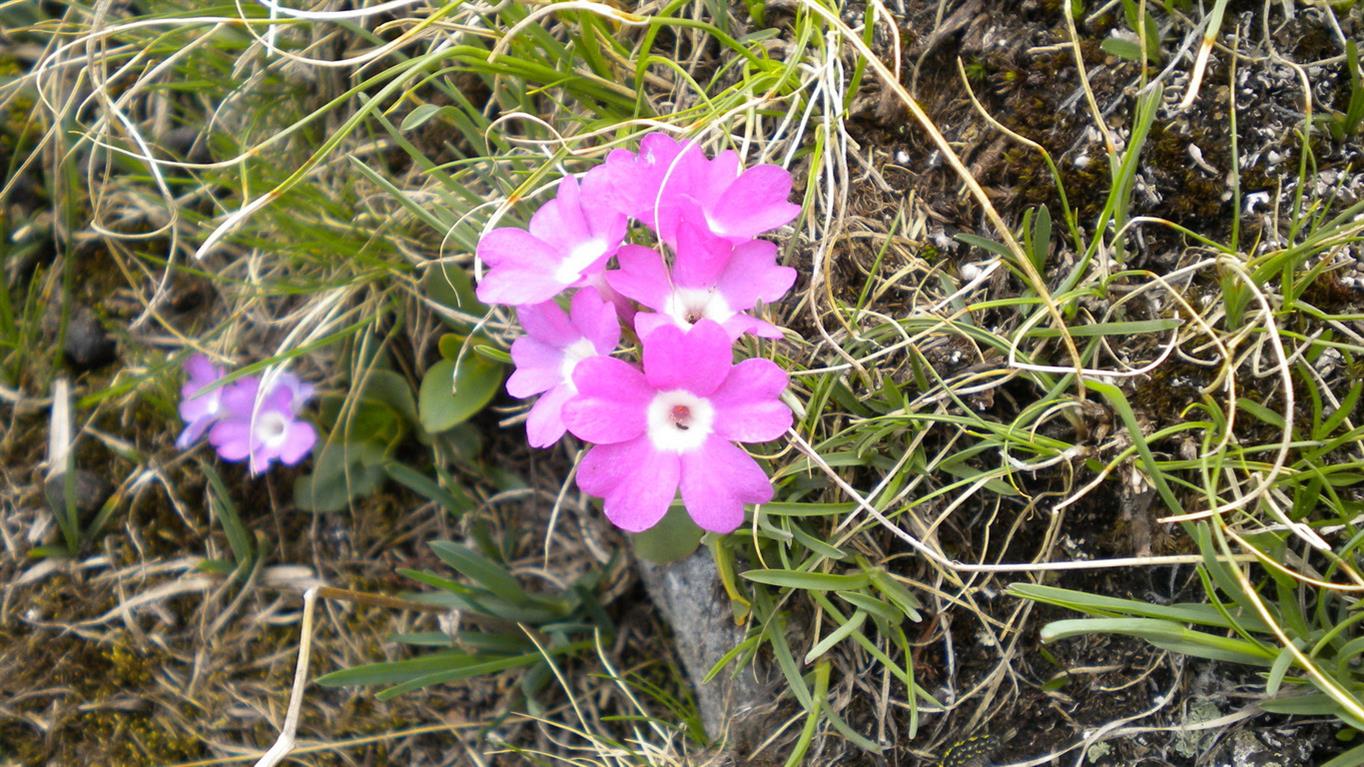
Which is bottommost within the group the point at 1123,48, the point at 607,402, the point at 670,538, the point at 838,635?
the point at 670,538

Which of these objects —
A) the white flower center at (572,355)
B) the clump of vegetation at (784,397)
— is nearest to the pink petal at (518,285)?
the white flower center at (572,355)

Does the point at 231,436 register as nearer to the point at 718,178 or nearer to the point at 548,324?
the point at 548,324

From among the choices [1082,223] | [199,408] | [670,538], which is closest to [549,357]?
[670,538]

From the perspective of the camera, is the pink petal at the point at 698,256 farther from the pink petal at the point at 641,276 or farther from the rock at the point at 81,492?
the rock at the point at 81,492

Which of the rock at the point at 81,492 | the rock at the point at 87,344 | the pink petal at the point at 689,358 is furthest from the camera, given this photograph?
the rock at the point at 87,344

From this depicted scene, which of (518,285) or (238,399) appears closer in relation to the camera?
(518,285)

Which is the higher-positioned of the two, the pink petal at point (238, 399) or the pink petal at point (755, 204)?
the pink petal at point (755, 204)

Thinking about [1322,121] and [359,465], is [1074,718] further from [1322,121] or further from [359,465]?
[359,465]

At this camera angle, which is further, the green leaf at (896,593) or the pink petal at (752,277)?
the green leaf at (896,593)
